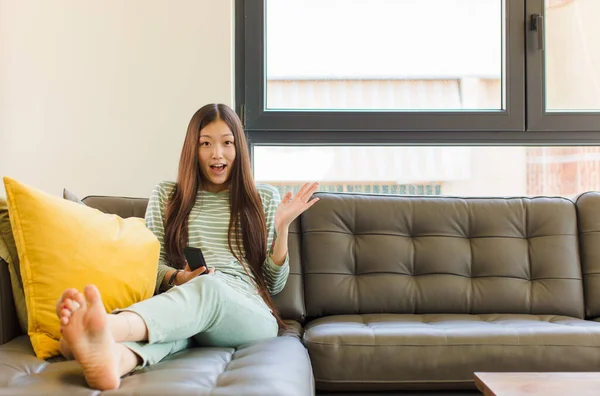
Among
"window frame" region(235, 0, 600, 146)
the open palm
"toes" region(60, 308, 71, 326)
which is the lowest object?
"toes" region(60, 308, 71, 326)

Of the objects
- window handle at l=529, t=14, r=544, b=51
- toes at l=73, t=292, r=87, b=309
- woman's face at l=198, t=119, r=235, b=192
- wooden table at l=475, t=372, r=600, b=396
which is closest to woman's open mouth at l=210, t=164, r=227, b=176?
woman's face at l=198, t=119, r=235, b=192

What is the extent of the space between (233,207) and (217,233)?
0.37 feet

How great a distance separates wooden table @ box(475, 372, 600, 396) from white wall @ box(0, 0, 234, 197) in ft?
5.82

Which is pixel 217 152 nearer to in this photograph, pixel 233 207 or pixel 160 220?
pixel 233 207

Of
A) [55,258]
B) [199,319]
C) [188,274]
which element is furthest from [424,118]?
[55,258]

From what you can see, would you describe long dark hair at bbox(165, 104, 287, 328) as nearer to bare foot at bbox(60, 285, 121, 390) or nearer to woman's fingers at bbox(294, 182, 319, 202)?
woman's fingers at bbox(294, 182, 319, 202)

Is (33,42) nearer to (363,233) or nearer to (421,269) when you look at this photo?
(363,233)

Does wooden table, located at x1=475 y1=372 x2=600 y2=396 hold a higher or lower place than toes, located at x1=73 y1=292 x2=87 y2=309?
lower

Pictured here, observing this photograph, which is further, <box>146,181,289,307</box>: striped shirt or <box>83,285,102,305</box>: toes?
<box>146,181,289,307</box>: striped shirt

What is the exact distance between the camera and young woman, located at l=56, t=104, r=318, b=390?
1.65 metres

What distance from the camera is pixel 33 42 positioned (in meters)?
2.81

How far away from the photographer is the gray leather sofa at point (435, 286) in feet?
6.28

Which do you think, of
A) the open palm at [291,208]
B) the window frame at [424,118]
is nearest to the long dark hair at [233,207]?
the open palm at [291,208]

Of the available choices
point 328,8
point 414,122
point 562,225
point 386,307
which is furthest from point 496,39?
point 386,307
